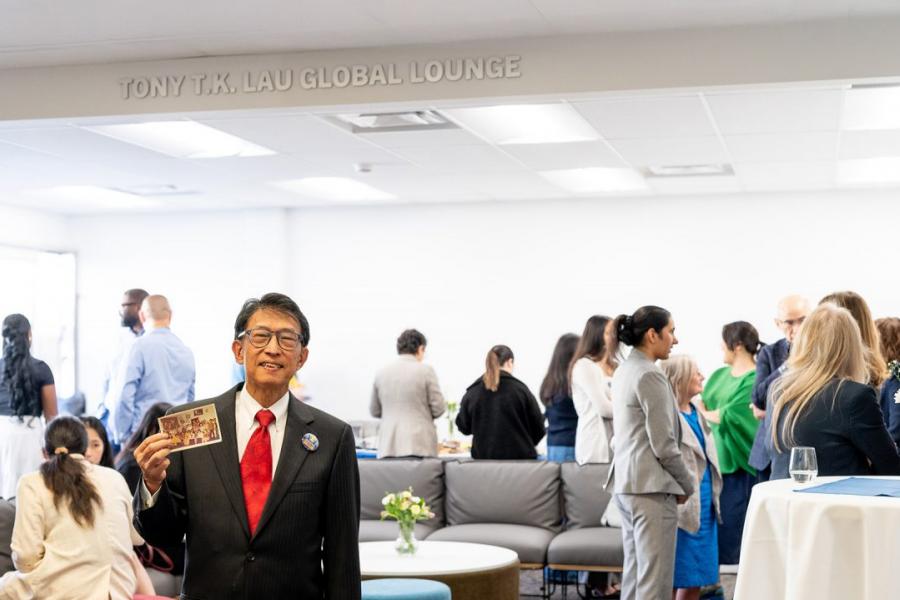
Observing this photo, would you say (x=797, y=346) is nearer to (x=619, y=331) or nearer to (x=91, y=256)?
(x=619, y=331)

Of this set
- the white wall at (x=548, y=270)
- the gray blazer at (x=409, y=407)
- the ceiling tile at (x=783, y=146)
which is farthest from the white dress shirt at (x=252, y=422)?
the white wall at (x=548, y=270)

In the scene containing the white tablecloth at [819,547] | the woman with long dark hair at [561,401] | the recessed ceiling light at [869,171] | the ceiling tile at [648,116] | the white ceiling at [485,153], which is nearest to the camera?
the white tablecloth at [819,547]

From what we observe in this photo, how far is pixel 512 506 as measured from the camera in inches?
310

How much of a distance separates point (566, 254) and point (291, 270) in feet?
9.61

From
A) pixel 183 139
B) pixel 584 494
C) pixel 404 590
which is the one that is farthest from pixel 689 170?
pixel 404 590

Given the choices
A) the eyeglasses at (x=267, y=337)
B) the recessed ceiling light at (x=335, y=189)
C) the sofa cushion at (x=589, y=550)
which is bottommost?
the sofa cushion at (x=589, y=550)

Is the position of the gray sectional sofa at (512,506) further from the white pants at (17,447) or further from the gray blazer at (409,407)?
the white pants at (17,447)

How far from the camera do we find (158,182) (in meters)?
10.5

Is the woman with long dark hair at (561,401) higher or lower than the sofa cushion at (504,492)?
higher

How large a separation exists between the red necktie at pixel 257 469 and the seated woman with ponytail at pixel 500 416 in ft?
17.0

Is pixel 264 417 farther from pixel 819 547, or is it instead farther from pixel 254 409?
pixel 819 547

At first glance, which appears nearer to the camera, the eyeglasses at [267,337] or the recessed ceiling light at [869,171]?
the eyeglasses at [267,337]

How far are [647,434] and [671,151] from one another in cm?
381

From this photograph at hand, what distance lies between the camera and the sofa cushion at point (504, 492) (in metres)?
7.82
